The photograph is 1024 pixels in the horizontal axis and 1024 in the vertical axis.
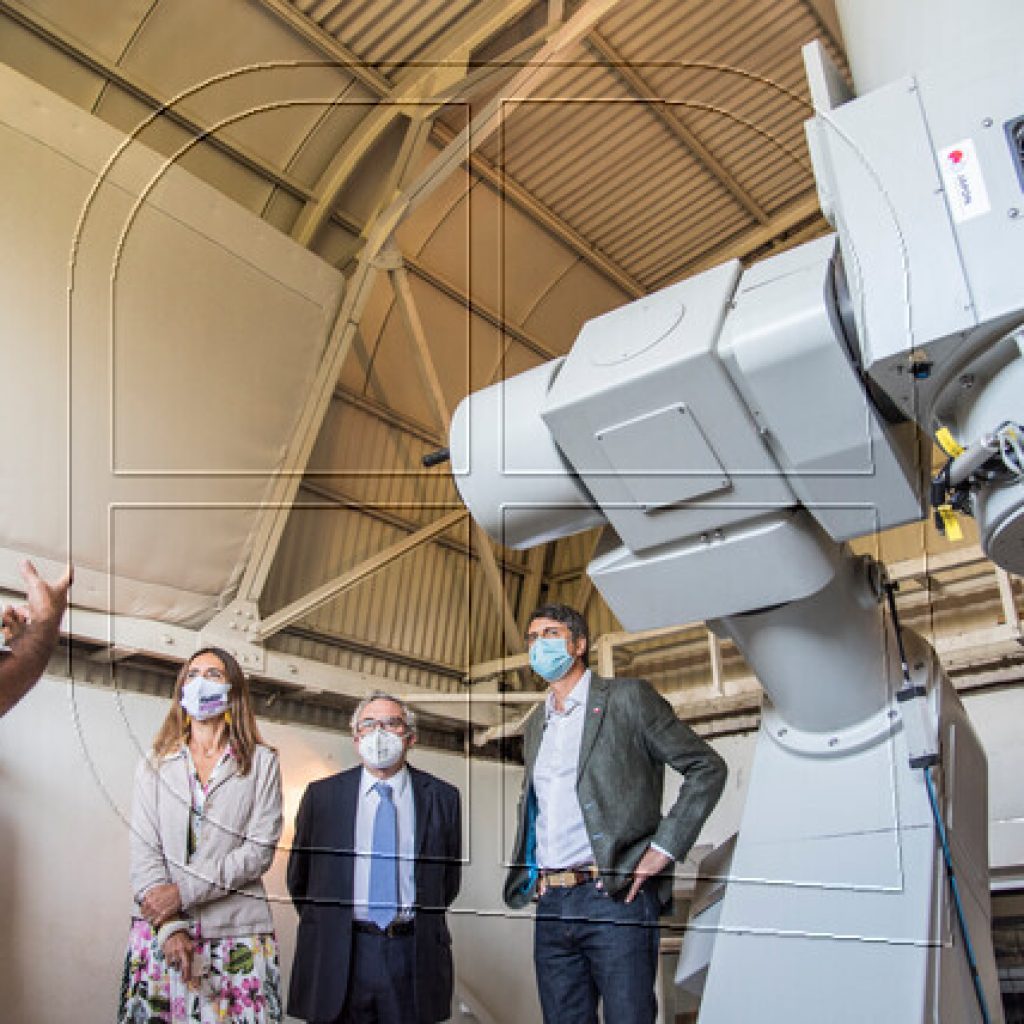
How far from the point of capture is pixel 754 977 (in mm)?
1062

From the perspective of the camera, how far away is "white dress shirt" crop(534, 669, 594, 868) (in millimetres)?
1028

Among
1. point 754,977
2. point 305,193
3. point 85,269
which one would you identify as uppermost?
point 305,193

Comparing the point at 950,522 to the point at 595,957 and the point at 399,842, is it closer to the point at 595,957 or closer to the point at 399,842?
the point at 399,842

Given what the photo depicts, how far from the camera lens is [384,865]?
0.92 m

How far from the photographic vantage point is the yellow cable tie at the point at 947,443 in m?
0.82

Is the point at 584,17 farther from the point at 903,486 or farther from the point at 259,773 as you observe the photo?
the point at 259,773

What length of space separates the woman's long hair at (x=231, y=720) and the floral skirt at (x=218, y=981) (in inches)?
7.8

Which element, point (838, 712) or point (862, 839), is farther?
point (838, 712)

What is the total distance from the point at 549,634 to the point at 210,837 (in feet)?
1.26

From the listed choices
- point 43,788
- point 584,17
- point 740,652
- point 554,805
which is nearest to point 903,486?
point 740,652

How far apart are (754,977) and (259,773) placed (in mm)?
584

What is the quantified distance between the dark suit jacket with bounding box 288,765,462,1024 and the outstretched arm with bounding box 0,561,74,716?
0.94 ft

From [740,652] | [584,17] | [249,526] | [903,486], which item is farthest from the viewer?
[584,17]

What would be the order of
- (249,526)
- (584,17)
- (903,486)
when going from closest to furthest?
(903,486), (249,526), (584,17)
